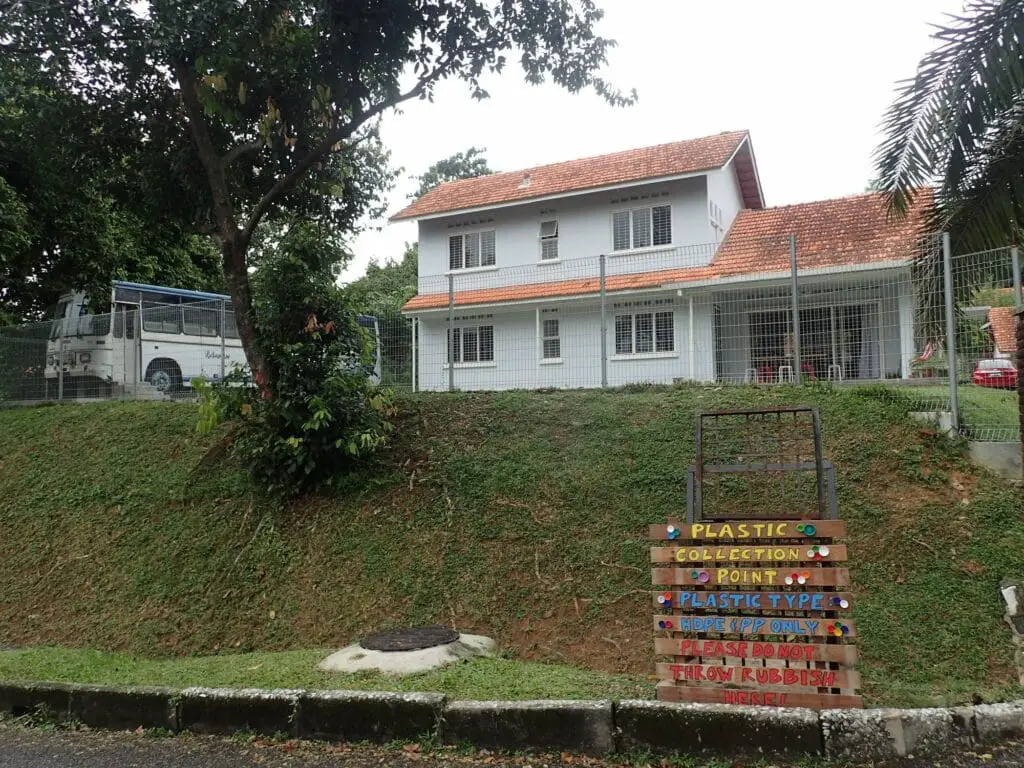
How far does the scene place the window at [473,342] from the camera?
16141 mm

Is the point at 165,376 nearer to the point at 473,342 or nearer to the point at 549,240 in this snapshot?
the point at 473,342

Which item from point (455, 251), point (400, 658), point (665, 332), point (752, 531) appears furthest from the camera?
point (455, 251)

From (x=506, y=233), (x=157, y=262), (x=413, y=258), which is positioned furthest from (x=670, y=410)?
(x=413, y=258)

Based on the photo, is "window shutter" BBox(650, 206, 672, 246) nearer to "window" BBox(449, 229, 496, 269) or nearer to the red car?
"window" BBox(449, 229, 496, 269)

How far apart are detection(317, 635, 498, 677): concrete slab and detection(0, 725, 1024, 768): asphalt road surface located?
798 mm

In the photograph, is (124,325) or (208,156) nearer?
(208,156)

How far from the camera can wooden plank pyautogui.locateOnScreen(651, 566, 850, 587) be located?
3.97 metres

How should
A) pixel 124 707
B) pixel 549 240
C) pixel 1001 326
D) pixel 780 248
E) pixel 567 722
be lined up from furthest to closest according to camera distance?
pixel 549 240, pixel 780 248, pixel 1001 326, pixel 124 707, pixel 567 722

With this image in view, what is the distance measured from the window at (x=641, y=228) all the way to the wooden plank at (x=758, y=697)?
14592 millimetres

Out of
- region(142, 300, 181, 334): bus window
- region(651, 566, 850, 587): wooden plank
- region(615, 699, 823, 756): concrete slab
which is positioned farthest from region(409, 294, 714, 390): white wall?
region(615, 699, 823, 756): concrete slab

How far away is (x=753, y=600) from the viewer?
408 cm

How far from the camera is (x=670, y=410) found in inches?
343

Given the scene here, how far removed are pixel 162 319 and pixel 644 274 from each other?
1041 cm

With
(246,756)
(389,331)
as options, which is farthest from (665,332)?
(246,756)
